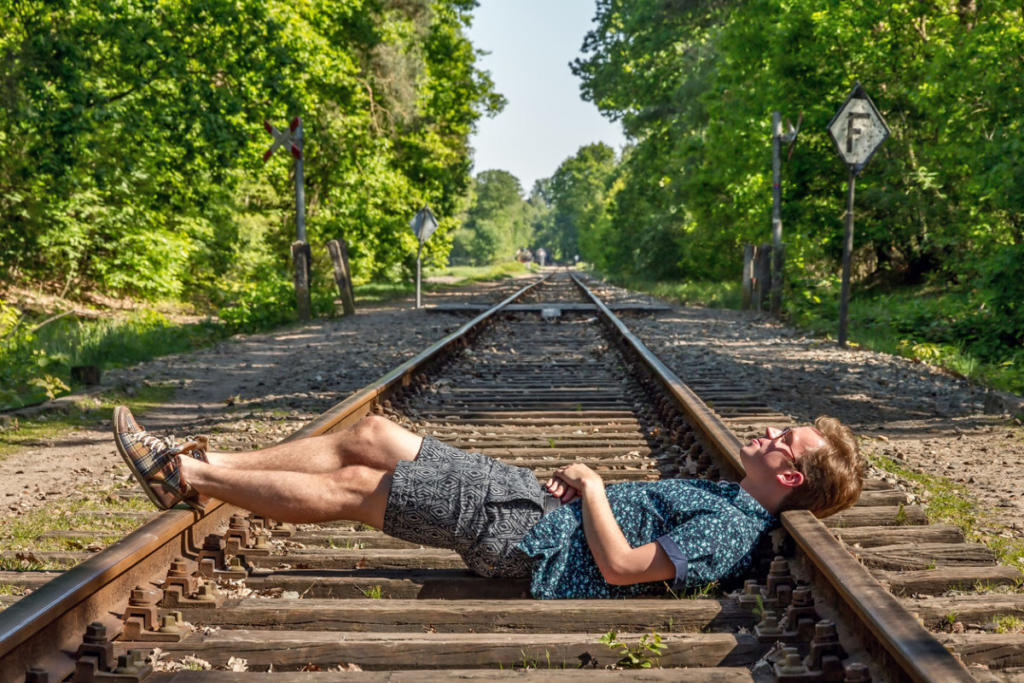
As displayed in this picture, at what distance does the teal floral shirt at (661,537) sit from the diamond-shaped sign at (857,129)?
9.11 metres

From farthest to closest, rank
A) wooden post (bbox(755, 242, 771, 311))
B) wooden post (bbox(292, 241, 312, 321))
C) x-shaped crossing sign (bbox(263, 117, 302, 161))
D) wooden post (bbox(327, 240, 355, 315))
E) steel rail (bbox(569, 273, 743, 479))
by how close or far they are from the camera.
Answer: wooden post (bbox(327, 240, 355, 315)) → wooden post (bbox(755, 242, 771, 311)) → x-shaped crossing sign (bbox(263, 117, 302, 161)) → wooden post (bbox(292, 241, 312, 321)) → steel rail (bbox(569, 273, 743, 479))

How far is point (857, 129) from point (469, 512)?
974 cm

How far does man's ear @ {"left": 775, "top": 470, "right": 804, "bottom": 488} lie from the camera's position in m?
3.17

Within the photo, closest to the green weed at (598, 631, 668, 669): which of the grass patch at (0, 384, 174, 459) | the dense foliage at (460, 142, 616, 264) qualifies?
the grass patch at (0, 384, 174, 459)

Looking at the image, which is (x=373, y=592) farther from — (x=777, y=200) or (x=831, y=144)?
(x=831, y=144)

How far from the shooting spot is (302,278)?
1728 cm

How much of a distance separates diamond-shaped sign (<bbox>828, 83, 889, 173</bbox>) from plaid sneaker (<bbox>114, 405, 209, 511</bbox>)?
9.74 m

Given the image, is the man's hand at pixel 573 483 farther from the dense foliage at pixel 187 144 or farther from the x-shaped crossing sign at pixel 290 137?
the x-shaped crossing sign at pixel 290 137

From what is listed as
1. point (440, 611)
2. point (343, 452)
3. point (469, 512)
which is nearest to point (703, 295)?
point (343, 452)

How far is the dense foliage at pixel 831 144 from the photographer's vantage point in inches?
436

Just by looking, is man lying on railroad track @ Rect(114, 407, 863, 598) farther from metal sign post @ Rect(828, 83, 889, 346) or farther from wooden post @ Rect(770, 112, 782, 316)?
wooden post @ Rect(770, 112, 782, 316)

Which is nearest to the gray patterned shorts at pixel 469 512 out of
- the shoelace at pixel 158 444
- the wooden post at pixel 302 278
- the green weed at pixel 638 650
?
the green weed at pixel 638 650

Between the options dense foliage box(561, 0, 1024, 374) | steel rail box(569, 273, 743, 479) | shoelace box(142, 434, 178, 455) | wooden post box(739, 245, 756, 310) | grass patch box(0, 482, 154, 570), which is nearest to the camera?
shoelace box(142, 434, 178, 455)

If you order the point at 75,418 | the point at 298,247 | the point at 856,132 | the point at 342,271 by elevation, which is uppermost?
the point at 856,132
